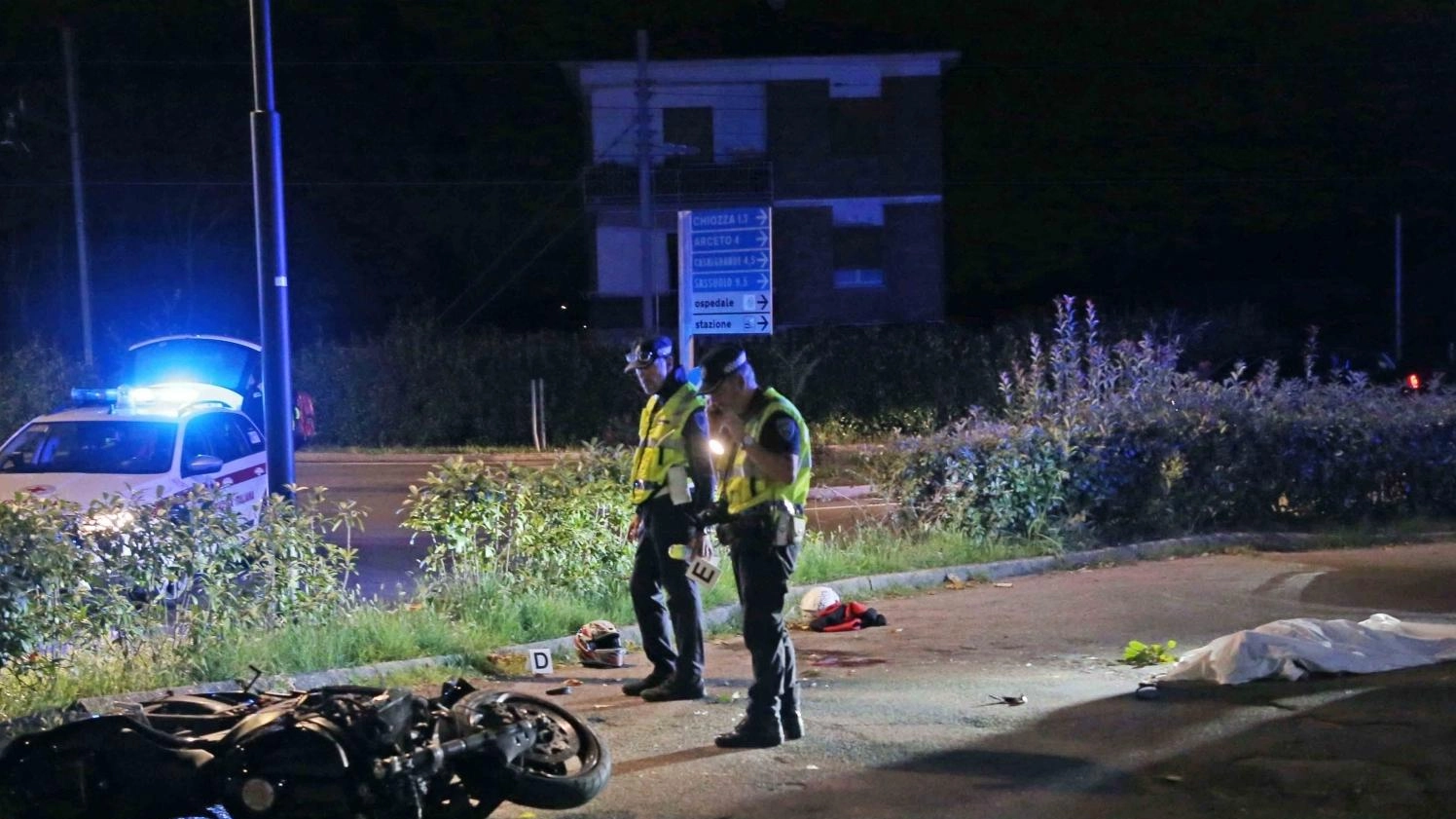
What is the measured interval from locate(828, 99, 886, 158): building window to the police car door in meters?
24.1

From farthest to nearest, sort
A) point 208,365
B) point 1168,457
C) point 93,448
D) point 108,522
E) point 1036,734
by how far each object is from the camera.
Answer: point 208,365
point 1168,457
point 93,448
point 108,522
point 1036,734

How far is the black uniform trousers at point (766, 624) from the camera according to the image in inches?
287

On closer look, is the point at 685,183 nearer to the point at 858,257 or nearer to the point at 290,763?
the point at 858,257

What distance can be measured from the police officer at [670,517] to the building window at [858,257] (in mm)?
28894

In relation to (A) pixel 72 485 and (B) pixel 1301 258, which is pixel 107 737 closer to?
(A) pixel 72 485

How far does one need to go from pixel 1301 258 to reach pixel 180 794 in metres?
47.0

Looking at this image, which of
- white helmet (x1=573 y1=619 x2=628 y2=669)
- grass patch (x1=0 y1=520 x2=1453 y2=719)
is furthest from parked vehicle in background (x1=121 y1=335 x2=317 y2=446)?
white helmet (x1=573 y1=619 x2=628 y2=669)

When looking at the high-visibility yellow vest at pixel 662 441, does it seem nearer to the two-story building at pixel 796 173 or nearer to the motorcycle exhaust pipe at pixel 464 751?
the motorcycle exhaust pipe at pixel 464 751

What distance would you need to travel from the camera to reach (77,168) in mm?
27297

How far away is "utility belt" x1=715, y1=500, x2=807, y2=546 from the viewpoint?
7.31m

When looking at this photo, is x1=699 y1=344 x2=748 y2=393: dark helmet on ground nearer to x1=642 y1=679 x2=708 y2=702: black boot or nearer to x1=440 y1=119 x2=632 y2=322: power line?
x1=642 y1=679 x2=708 y2=702: black boot

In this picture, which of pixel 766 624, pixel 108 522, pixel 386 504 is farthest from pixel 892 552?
pixel 386 504

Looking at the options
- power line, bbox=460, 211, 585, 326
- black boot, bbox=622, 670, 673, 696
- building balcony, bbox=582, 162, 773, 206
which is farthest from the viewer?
power line, bbox=460, 211, 585, 326

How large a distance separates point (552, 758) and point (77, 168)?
79.7 ft
